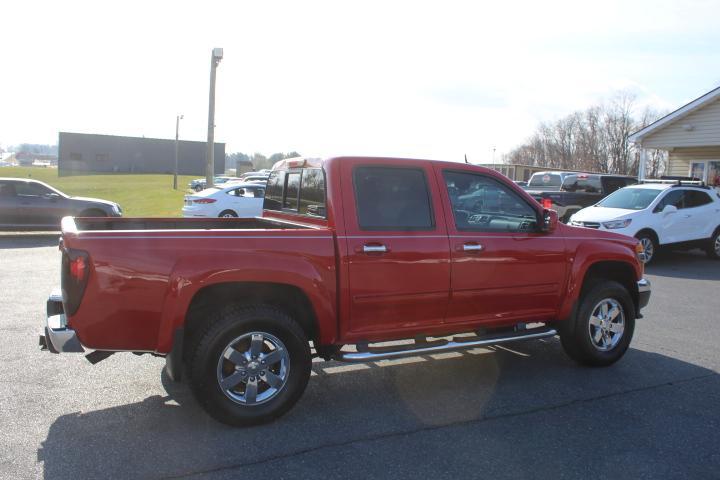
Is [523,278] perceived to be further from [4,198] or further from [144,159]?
[144,159]

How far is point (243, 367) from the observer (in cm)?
431

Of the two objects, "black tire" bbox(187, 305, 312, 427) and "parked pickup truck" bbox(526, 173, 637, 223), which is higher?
"parked pickup truck" bbox(526, 173, 637, 223)

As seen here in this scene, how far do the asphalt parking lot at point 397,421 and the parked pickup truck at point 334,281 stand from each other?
0.38 meters

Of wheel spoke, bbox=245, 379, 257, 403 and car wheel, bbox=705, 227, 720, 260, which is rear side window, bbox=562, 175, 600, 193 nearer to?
car wheel, bbox=705, 227, 720, 260

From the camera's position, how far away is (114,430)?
4172mm

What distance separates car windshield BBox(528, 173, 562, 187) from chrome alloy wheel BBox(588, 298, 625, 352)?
19637 mm

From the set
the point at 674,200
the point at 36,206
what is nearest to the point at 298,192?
the point at 674,200

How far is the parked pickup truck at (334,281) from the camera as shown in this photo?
13.2ft

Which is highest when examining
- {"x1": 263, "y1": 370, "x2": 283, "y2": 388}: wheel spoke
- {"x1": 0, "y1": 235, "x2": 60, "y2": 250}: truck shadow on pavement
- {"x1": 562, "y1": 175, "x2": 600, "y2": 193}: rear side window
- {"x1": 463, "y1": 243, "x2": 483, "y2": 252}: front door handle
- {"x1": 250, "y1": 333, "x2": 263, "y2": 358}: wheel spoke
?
{"x1": 562, "y1": 175, "x2": 600, "y2": 193}: rear side window

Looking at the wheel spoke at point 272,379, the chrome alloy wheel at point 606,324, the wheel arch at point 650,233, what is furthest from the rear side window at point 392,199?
the wheel arch at point 650,233

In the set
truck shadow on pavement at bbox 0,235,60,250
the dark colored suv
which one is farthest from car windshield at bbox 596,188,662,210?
truck shadow on pavement at bbox 0,235,60,250

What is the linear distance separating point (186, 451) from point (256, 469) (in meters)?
0.51

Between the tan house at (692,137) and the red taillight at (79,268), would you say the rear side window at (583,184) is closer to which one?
the tan house at (692,137)

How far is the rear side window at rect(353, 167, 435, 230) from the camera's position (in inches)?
188
